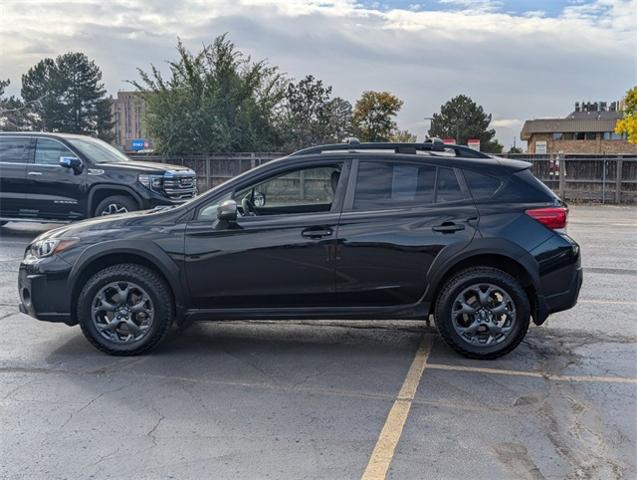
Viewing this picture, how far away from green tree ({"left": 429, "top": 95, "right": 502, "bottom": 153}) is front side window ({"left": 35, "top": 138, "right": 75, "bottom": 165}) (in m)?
64.6

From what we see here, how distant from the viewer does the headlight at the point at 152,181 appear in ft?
37.5

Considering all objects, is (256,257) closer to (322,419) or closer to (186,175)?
(322,419)

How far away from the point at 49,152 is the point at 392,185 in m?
8.64

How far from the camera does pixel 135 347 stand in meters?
5.32

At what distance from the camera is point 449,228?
5258mm

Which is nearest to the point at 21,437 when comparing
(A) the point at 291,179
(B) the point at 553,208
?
(A) the point at 291,179

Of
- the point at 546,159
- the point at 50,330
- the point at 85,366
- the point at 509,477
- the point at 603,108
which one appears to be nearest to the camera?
the point at 509,477

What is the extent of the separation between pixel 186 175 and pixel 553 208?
8.43 m

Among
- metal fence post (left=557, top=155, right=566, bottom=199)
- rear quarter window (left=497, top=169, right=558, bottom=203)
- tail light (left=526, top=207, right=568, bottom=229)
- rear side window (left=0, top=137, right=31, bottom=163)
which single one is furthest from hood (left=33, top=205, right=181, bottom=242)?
metal fence post (left=557, top=155, right=566, bottom=199)

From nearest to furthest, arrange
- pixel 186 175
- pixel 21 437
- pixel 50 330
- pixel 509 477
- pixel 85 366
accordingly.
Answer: pixel 509 477 → pixel 21 437 → pixel 85 366 → pixel 50 330 → pixel 186 175

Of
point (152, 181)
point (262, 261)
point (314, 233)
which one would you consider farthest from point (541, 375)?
point (152, 181)

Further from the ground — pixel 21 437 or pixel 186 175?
pixel 186 175

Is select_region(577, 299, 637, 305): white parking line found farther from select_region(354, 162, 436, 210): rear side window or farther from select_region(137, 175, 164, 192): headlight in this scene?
select_region(137, 175, 164, 192): headlight

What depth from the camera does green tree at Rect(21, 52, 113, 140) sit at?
68.9 m
